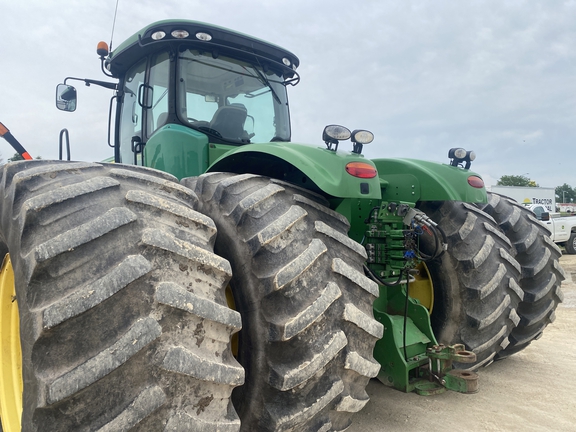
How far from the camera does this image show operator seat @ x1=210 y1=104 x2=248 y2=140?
11.1 feet

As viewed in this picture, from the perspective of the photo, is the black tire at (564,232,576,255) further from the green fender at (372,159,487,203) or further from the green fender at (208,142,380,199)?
the green fender at (208,142,380,199)

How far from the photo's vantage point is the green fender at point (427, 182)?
9.56 feet

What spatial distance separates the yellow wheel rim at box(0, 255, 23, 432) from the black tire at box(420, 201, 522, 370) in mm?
2500

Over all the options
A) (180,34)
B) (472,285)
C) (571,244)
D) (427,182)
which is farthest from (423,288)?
(571,244)

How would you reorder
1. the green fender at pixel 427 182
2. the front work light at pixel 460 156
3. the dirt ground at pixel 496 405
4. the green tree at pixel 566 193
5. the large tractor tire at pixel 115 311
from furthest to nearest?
the green tree at pixel 566 193 → the front work light at pixel 460 156 → the green fender at pixel 427 182 → the dirt ground at pixel 496 405 → the large tractor tire at pixel 115 311

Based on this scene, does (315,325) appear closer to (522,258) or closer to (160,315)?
(160,315)

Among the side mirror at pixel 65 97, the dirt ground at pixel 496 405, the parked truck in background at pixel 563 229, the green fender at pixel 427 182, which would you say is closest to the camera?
the dirt ground at pixel 496 405

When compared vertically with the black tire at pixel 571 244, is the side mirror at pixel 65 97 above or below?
above

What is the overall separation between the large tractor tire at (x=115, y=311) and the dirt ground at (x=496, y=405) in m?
1.65

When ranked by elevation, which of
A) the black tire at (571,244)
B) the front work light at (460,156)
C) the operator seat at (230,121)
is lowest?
the black tire at (571,244)

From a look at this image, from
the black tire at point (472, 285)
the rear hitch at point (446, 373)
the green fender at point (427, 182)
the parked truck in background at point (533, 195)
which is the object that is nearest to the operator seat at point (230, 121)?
the green fender at point (427, 182)

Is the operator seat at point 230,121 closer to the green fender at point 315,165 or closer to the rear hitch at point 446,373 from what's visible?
the green fender at point 315,165

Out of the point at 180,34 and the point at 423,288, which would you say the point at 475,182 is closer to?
the point at 423,288

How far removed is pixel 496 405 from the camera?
9.84 ft
